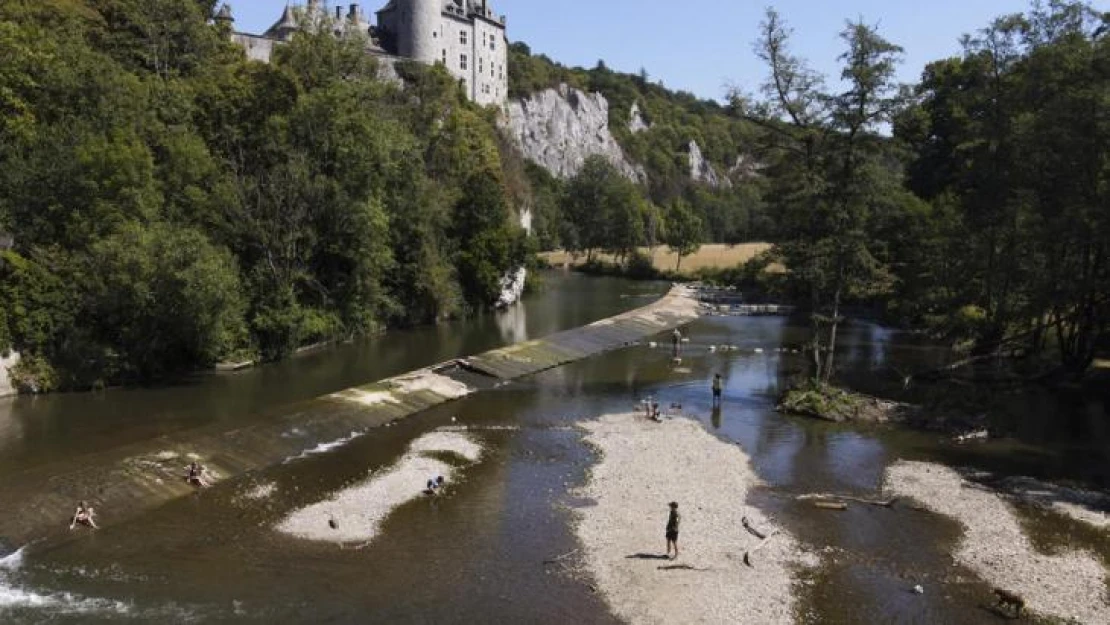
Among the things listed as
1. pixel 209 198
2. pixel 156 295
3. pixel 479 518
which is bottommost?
pixel 479 518

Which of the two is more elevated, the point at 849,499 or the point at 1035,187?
the point at 1035,187

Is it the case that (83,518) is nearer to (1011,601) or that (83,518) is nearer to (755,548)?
(755,548)

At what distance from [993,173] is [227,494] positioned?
52.5 meters

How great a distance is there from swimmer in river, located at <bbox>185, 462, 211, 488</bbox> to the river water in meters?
0.75

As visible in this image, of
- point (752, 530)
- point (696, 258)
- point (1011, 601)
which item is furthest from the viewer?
point (696, 258)

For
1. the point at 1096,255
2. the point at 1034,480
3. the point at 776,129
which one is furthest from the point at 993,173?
the point at 1034,480

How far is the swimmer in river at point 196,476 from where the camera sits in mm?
32625

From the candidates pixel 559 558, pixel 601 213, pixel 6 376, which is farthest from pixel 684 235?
pixel 559 558

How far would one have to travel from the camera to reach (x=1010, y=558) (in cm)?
2650

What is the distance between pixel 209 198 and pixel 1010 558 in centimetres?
5438

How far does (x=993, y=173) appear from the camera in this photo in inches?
2196

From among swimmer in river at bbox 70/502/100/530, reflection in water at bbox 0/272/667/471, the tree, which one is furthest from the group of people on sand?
the tree

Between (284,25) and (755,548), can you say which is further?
(284,25)

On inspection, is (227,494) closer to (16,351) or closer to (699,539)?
(699,539)
